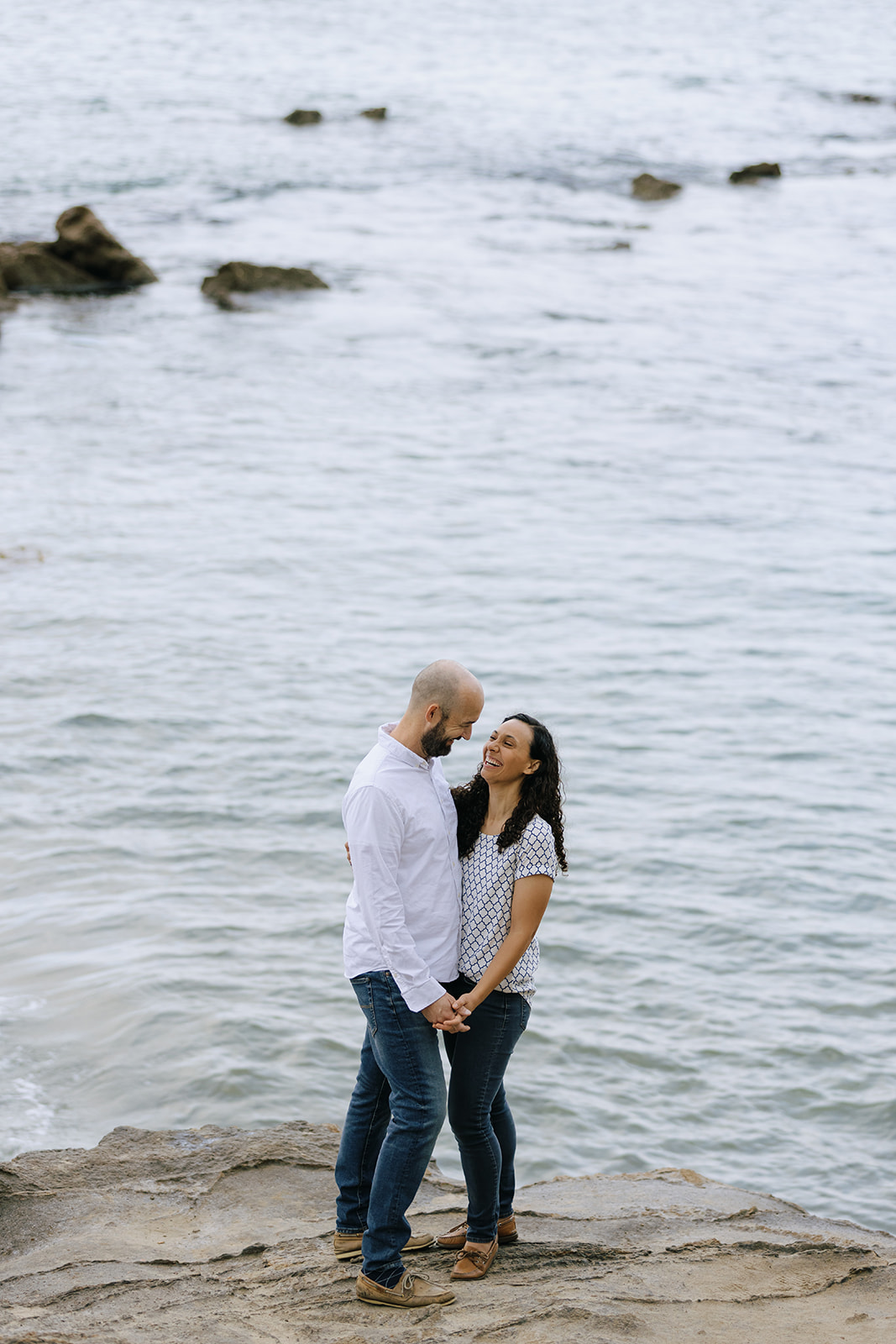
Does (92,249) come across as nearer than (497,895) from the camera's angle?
No

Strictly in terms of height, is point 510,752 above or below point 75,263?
above

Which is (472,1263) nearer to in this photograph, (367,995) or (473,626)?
(367,995)

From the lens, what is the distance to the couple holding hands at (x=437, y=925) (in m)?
4.69

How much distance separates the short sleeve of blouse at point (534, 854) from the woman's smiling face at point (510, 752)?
0.20 metres

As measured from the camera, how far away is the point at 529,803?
4.90 meters

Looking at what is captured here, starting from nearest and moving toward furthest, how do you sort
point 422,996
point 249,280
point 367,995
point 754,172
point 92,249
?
point 422,996, point 367,995, point 92,249, point 249,280, point 754,172

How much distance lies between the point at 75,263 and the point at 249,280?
11.7 ft

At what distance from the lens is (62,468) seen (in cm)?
1936

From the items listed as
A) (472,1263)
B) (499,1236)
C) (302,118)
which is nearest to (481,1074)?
(472,1263)

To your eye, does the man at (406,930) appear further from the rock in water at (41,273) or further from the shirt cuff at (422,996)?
the rock in water at (41,273)

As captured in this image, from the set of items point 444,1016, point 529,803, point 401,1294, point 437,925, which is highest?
point 529,803

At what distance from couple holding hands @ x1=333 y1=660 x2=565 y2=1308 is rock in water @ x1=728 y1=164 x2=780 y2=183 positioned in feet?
130

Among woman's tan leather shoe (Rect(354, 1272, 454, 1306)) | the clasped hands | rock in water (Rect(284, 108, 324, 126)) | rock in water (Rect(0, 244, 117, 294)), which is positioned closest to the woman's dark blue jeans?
the clasped hands

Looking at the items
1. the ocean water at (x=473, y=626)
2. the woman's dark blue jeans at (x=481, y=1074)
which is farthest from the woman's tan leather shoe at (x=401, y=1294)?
the ocean water at (x=473, y=626)
